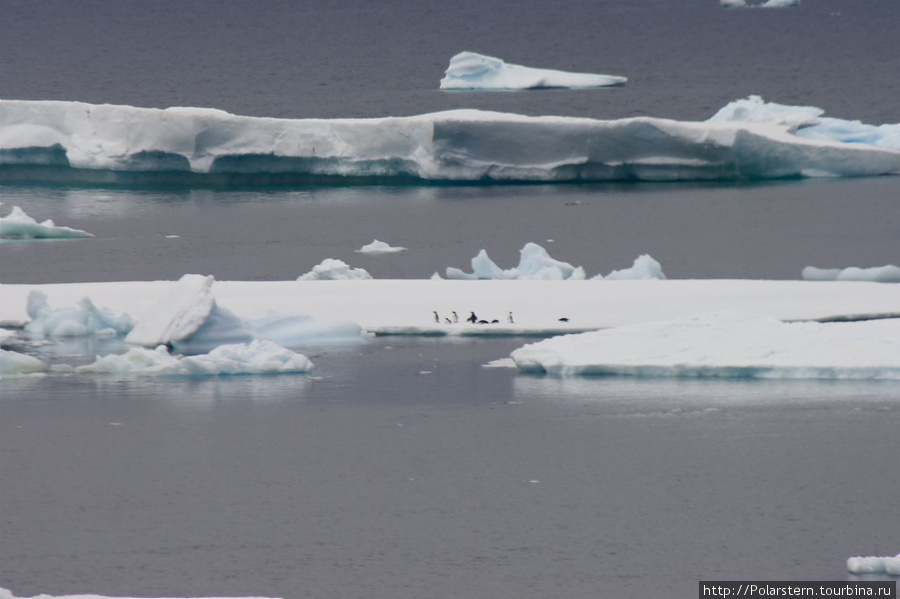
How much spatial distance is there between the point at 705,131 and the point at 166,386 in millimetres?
12010

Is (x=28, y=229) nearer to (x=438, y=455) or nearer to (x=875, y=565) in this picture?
(x=438, y=455)

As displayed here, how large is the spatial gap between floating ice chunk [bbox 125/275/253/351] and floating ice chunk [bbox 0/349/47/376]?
1.04 metres

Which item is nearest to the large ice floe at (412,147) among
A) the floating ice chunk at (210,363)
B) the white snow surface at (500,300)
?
the white snow surface at (500,300)

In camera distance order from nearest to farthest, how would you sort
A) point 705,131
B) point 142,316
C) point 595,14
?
point 142,316 → point 705,131 → point 595,14

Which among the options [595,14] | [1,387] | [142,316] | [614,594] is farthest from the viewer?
[595,14]

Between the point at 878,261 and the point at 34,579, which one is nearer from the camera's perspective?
the point at 34,579

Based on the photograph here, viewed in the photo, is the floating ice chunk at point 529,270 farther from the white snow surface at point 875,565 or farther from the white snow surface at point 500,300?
the white snow surface at point 875,565

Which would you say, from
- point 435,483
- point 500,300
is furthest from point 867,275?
point 435,483

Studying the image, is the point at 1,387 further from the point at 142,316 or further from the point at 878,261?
the point at 878,261

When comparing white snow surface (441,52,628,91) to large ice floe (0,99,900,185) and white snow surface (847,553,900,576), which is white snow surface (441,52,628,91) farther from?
white snow surface (847,553,900,576)

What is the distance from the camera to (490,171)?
21625 millimetres

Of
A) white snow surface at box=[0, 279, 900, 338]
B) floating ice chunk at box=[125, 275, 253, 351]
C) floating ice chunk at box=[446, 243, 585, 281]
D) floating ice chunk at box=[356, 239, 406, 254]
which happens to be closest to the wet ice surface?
floating ice chunk at box=[125, 275, 253, 351]

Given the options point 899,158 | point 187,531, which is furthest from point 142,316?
point 899,158

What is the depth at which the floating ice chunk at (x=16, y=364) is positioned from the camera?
34.8 feet
